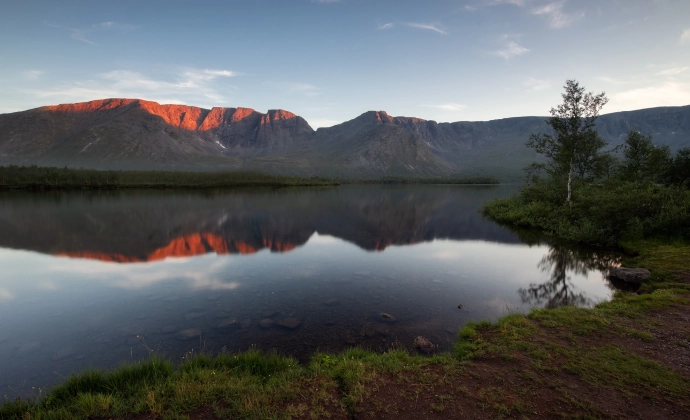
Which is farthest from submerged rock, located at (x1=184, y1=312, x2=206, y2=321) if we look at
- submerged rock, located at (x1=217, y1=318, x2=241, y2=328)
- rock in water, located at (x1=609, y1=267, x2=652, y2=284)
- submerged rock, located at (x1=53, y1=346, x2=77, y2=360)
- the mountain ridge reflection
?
rock in water, located at (x1=609, y1=267, x2=652, y2=284)

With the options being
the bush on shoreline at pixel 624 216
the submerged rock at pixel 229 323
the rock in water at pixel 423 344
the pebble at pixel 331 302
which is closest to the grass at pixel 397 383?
the rock in water at pixel 423 344

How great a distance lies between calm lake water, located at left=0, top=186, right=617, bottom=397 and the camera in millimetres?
12219

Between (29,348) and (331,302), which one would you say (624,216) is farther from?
(29,348)

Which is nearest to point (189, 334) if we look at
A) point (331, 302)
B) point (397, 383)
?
point (331, 302)

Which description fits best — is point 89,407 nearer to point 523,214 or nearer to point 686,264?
point 686,264

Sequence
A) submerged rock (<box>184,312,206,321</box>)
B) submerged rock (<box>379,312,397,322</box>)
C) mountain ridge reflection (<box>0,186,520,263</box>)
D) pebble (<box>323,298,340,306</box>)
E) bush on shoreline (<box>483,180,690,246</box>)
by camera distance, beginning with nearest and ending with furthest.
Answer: submerged rock (<box>379,312,397,322</box>) → submerged rock (<box>184,312,206,321</box>) → pebble (<box>323,298,340,306</box>) → bush on shoreline (<box>483,180,690,246</box>) → mountain ridge reflection (<box>0,186,520,263</box>)

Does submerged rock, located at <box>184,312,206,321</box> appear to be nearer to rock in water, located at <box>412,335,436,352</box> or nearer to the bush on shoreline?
rock in water, located at <box>412,335,436,352</box>

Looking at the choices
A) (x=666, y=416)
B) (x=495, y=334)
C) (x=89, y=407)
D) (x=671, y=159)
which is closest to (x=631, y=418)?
(x=666, y=416)

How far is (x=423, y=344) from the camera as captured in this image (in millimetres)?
11688

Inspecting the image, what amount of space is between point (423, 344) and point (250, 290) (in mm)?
11021

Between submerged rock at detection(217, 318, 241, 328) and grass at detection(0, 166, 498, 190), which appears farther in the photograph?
grass at detection(0, 166, 498, 190)

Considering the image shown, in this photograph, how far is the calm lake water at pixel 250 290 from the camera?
12.2 meters

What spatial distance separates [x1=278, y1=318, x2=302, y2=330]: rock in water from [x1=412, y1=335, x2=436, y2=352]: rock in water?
17.1 feet

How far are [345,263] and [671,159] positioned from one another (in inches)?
1792
